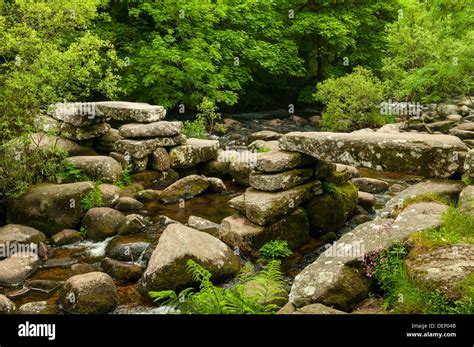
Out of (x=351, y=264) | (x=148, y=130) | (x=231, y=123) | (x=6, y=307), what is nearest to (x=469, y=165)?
(x=351, y=264)

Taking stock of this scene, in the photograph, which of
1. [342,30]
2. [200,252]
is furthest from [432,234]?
[342,30]

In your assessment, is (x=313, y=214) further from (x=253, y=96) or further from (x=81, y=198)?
(x=253, y=96)

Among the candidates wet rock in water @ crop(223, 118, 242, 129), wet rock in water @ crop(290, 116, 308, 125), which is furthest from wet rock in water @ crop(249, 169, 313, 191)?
wet rock in water @ crop(290, 116, 308, 125)

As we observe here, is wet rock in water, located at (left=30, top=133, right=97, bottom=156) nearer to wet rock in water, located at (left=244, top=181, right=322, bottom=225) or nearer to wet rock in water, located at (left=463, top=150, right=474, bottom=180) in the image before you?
wet rock in water, located at (left=244, top=181, right=322, bottom=225)

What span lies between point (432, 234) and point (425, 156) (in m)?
3.12

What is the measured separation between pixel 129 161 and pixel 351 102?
13253 mm

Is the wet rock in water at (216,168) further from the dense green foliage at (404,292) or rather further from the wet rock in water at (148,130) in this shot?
the dense green foliage at (404,292)

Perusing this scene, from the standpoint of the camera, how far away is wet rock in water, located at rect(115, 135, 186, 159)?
16.6 meters

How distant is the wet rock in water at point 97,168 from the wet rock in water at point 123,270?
5530 mm

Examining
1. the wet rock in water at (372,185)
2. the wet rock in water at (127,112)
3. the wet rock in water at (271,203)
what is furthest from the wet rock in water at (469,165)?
the wet rock in water at (127,112)

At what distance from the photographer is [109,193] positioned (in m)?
14.2

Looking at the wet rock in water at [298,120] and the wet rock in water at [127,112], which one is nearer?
the wet rock in water at [127,112]

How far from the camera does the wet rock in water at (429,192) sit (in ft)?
28.2

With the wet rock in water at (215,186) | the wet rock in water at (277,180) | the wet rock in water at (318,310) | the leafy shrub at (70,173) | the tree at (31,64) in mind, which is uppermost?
the tree at (31,64)
